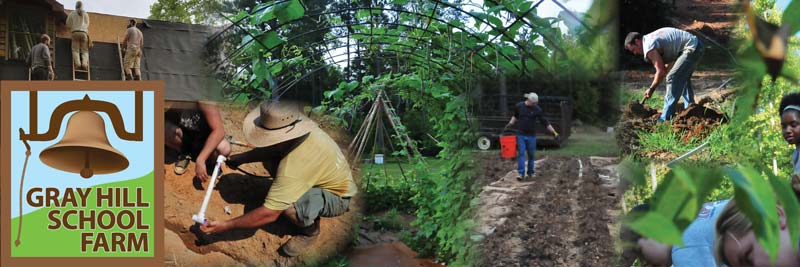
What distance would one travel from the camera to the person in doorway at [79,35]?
4.01 meters

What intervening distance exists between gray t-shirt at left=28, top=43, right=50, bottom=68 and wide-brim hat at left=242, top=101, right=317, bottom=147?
1.26 m

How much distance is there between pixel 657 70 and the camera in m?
2.49

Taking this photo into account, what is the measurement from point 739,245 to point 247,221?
2792 mm

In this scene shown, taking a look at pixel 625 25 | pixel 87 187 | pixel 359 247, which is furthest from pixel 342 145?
pixel 625 25

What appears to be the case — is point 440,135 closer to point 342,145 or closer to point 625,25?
point 342,145

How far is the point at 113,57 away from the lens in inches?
160

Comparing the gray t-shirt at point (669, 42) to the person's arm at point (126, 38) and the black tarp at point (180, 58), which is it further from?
the person's arm at point (126, 38)

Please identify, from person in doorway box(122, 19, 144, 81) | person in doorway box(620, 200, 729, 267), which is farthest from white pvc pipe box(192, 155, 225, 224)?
person in doorway box(620, 200, 729, 267)

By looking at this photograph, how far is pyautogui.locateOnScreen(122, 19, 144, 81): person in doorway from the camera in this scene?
3951 mm

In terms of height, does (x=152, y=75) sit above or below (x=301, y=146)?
above

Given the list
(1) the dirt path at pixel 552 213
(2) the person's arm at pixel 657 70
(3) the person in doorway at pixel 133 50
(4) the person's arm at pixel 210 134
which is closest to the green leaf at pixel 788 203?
(2) the person's arm at pixel 657 70

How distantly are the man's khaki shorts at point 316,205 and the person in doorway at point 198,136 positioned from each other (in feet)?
1.81

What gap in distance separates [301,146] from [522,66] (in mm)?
1475

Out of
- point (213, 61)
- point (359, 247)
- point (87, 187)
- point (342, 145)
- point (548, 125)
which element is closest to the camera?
point (548, 125)
